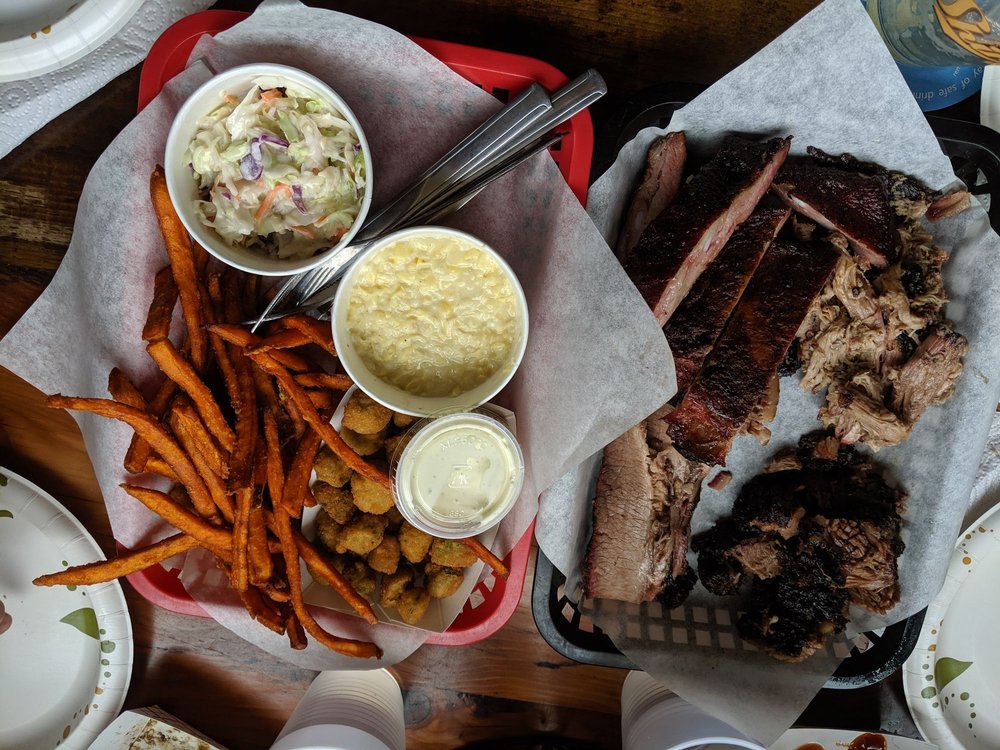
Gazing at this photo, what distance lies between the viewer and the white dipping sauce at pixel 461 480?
69.7 inches

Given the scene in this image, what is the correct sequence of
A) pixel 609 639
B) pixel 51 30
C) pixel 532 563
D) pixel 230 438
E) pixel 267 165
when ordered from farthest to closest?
pixel 532 563 < pixel 609 639 < pixel 51 30 < pixel 230 438 < pixel 267 165

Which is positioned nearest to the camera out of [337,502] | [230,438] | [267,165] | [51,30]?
[267,165]

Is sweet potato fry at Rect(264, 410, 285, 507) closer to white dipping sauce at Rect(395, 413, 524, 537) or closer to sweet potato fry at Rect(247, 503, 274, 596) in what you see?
sweet potato fry at Rect(247, 503, 274, 596)

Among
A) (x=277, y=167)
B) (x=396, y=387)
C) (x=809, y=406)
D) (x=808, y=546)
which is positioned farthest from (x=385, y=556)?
(x=809, y=406)

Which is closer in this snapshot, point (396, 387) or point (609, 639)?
point (396, 387)

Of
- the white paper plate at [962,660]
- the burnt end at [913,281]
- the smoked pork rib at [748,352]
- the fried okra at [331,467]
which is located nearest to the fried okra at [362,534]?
the fried okra at [331,467]

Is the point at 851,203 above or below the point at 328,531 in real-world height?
above

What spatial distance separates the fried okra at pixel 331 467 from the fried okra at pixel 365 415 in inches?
4.2

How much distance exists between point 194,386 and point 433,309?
2.02 feet

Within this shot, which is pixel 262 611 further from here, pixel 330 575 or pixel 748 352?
pixel 748 352

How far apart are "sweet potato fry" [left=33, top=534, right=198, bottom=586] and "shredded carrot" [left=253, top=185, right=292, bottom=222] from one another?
852 mm

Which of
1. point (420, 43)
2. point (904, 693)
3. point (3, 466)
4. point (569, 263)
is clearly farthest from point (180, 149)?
point (904, 693)

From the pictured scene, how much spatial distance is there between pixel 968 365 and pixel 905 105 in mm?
711

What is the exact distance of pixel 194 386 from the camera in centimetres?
170
